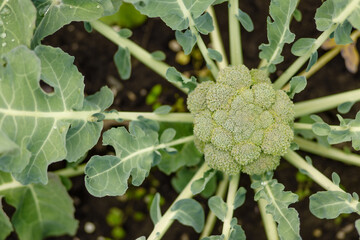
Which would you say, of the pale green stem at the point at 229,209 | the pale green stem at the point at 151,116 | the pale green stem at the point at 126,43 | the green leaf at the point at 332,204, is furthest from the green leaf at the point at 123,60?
the green leaf at the point at 332,204

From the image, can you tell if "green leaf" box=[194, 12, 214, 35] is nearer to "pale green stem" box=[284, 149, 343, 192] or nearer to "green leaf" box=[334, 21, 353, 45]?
"green leaf" box=[334, 21, 353, 45]

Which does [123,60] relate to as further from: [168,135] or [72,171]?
[72,171]

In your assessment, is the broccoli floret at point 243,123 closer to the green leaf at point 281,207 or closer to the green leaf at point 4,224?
the green leaf at point 281,207

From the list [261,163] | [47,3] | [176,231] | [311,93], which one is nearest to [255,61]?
[311,93]

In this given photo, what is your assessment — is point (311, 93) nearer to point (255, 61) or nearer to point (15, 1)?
point (255, 61)

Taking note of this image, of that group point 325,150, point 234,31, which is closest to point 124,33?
point 234,31

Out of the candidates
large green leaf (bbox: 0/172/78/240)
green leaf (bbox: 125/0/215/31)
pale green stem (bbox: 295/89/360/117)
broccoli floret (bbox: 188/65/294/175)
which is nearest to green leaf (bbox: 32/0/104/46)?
green leaf (bbox: 125/0/215/31)
